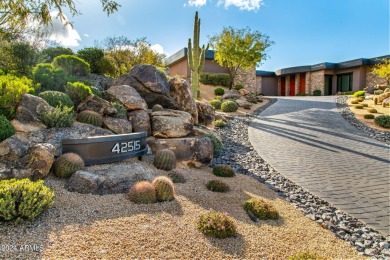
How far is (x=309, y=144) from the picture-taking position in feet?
37.3

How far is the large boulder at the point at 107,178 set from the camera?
15.5ft

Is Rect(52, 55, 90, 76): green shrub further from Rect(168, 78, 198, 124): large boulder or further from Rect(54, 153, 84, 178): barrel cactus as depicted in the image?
Rect(54, 153, 84, 178): barrel cactus

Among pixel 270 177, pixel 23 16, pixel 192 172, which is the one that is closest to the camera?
pixel 192 172

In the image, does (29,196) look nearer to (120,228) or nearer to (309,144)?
(120,228)

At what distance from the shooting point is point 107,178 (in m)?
5.07

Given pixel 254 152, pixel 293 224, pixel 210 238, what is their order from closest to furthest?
1. pixel 210 238
2. pixel 293 224
3. pixel 254 152

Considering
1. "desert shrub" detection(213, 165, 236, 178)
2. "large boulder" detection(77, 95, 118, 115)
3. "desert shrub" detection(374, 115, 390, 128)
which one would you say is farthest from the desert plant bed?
"desert shrub" detection(374, 115, 390, 128)

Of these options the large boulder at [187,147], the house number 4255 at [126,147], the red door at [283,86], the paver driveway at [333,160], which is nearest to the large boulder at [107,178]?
the house number 4255 at [126,147]

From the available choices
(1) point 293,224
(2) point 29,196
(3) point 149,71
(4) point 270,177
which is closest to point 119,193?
(2) point 29,196

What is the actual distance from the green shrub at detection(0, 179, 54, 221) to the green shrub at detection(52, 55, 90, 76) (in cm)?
828

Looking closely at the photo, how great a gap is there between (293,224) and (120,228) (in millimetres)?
3016

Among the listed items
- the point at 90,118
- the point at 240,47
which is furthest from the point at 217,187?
the point at 240,47

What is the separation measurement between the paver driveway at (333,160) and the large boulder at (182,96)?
3.19 m

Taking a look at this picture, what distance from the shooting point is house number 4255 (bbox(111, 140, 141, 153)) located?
6208mm
